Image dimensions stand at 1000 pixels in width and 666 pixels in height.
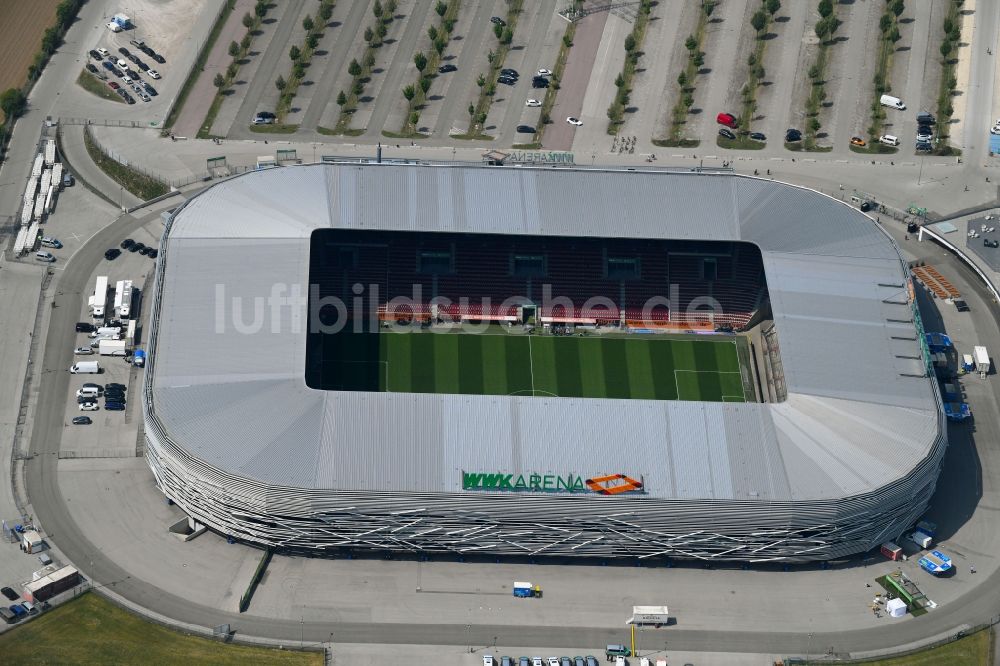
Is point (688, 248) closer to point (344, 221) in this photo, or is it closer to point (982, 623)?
point (344, 221)

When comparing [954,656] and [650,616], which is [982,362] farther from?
[650,616]

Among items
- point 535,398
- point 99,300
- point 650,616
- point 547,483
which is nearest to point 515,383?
point 535,398

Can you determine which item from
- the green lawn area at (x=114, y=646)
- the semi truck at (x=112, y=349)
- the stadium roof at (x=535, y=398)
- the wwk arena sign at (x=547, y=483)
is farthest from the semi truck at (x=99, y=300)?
the wwk arena sign at (x=547, y=483)

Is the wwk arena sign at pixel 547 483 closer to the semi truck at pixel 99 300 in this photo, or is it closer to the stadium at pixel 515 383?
the stadium at pixel 515 383

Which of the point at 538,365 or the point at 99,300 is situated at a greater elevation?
→ the point at 99,300

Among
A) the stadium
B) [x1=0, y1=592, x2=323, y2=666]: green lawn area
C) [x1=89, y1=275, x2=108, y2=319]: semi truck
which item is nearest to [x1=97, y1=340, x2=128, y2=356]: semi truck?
[x1=89, y1=275, x2=108, y2=319]: semi truck

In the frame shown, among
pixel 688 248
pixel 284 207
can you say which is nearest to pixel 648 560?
pixel 688 248
